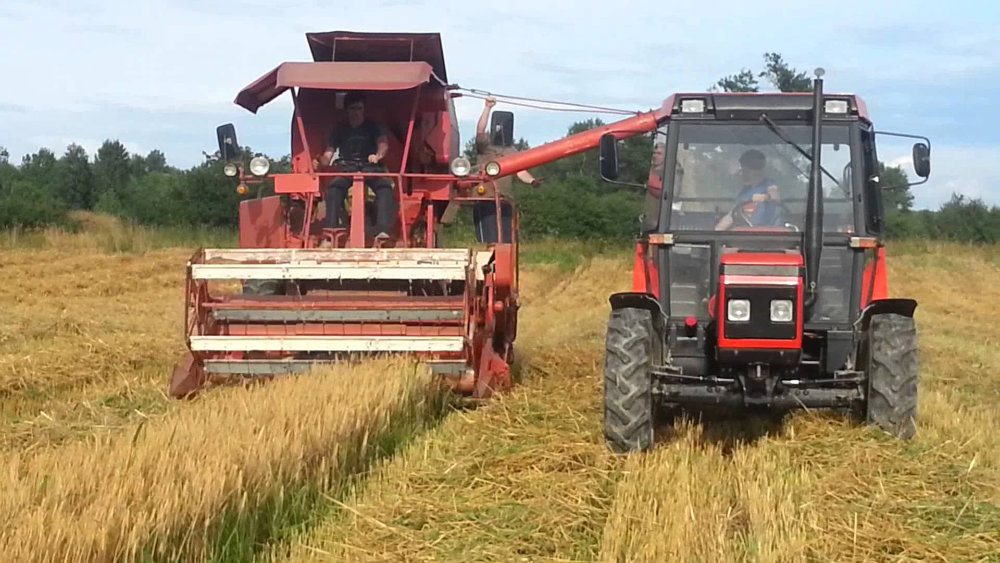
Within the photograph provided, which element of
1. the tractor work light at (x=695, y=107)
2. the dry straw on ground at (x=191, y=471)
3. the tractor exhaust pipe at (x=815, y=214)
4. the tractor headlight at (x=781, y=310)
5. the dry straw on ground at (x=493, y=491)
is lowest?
the dry straw on ground at (x=493, y=491)

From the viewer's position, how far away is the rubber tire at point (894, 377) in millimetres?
5977

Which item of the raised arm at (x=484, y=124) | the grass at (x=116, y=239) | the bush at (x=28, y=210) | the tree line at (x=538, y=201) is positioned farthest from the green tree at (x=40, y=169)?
the raised arm at (x=484, y=124)

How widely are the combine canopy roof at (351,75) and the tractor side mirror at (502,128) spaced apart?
2.48ft

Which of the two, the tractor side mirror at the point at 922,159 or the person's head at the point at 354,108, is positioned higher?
the person's head at the point at 354,108

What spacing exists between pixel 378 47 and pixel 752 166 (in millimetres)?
4525

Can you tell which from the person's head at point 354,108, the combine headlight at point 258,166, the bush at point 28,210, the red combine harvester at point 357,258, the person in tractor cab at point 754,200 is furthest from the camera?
the bush at point 28,210

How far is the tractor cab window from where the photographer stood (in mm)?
6664

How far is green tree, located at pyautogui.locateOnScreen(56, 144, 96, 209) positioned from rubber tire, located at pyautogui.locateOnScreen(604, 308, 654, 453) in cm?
5128

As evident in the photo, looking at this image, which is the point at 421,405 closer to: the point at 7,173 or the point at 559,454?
the point at 559,454

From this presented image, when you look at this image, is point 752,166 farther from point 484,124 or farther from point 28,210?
point 28,210

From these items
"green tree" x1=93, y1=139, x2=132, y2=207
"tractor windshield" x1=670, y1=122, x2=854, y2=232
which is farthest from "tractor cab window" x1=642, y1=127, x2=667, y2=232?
"green tree" x1=93, y1=139, x2=132, y2=207

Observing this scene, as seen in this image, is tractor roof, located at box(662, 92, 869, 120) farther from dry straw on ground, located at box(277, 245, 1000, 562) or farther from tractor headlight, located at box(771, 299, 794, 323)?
dry straw on ground, located at box(277, 245, 1000, 562)

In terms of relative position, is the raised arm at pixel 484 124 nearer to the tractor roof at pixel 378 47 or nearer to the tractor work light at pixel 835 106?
the tractor roof at pixel 378 47

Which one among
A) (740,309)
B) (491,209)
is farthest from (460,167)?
(740,309)
